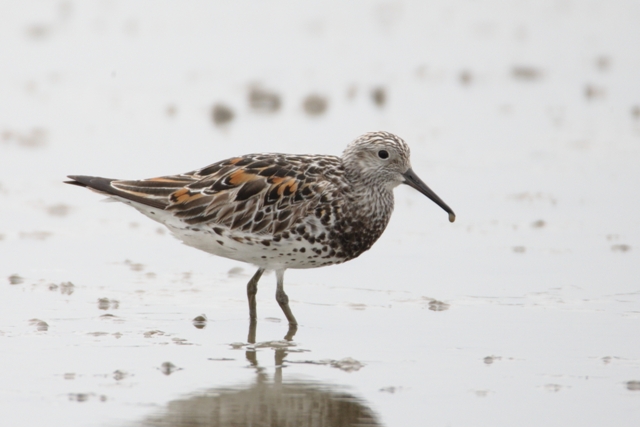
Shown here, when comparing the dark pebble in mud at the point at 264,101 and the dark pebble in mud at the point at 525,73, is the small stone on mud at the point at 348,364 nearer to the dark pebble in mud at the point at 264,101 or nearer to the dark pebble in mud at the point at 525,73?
the dark pebble in mud at the point at 264,101

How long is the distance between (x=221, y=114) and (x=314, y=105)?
1600mm

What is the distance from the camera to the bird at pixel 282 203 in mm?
9227

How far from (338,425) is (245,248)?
2.81 m

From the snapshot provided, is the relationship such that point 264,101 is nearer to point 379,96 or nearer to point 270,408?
point 379,96

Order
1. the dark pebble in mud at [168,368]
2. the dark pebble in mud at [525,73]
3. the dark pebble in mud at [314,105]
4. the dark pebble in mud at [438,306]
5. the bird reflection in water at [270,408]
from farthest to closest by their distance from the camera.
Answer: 1. the dark pebble in mud at [525,73]
2. the dark pebble in mud at [314,105]
3. the dark pebble in mud at [438,306]
4. the dark pebble in mud at [168,368]
5. the bird reflection in water at [270,408]

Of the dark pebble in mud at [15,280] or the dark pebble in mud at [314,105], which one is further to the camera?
the dark pebble in mud at [314,105]

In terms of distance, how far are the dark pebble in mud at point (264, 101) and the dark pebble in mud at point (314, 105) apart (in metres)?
0.44

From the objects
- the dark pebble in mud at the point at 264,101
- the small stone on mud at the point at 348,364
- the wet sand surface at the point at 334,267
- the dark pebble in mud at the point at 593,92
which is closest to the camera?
the wet sand surface at the point at 334,267

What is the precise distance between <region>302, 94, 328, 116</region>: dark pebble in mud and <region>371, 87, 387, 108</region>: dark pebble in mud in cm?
88

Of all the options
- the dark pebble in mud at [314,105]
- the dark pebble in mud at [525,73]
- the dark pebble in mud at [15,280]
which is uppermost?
the dark pebble in mud at [525,73]

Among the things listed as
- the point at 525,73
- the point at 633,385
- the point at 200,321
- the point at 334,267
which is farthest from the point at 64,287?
the point at 525,73

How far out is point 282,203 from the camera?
928 centimetres

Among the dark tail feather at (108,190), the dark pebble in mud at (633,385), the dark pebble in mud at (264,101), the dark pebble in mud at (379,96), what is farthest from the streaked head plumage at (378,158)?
the dark pebble in mud at (379,96)

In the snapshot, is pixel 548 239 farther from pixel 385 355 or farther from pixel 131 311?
pixel 131 311
